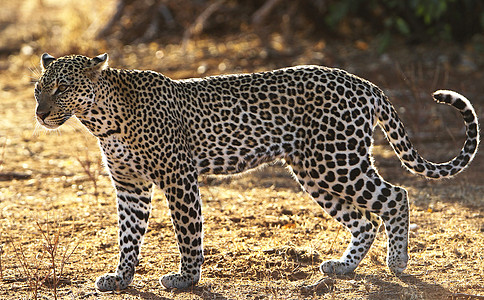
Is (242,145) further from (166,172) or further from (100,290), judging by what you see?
(100,290)

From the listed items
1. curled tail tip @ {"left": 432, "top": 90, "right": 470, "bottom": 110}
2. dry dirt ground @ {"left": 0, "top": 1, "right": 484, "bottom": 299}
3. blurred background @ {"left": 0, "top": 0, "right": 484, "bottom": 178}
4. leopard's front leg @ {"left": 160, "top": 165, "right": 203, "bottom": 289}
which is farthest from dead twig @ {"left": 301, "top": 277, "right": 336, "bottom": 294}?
blurred background @ {"left": 0, "top": 0, "right": 484, "bottom": 178}

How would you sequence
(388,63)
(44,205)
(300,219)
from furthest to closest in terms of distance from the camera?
(388,63), (44,205), (300,219)

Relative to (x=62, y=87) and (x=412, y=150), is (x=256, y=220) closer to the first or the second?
(x=412, y=150)

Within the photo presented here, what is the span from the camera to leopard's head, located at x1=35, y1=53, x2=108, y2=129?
5.50 metres

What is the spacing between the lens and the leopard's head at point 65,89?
5504 millimetres

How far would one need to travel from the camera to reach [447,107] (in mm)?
11680

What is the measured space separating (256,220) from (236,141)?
1765 mm

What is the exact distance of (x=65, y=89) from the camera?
5.54 meters

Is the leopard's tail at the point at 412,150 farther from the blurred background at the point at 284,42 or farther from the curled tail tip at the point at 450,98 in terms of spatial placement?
the blurred background at the point at 284,42

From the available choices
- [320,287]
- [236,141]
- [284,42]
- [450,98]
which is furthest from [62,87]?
[284,42]

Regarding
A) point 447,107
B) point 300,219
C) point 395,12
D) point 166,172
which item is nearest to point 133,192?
point 166,172

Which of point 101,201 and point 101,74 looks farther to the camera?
point 101,201

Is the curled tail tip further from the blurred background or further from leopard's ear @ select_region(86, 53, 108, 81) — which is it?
the blurred background

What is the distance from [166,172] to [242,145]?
635 millimetres
